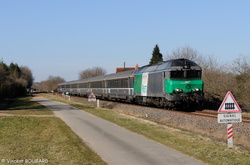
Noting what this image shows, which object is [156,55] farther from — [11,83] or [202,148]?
[202,148]

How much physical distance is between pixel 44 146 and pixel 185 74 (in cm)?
1345

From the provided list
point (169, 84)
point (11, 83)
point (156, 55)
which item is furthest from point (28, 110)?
point (156, 55)

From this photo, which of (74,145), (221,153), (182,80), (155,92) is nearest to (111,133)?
(74,145)

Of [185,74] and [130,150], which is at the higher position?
[185,74]

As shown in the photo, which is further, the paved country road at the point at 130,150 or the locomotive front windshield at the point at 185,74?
the locomotive front windshield at the point at 185,74

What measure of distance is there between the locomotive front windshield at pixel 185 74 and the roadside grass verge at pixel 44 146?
994cm

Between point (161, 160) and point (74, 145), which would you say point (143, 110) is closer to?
point (74, 145)

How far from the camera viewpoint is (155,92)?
80.2 feet

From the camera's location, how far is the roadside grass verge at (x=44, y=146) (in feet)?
28.1

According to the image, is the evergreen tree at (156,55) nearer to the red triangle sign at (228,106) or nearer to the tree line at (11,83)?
the tree line at (11,83)

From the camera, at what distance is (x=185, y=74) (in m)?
21.9

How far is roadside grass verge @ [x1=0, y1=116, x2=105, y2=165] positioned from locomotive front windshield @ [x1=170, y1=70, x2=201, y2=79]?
32.6 ft

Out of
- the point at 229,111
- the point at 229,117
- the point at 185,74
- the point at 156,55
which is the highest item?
the point at 156,55

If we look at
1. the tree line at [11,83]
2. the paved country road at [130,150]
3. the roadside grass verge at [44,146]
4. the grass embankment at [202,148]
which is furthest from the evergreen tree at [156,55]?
the paved country road at [130,150]
